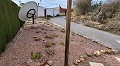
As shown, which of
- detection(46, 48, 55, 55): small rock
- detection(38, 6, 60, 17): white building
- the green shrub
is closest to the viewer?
the green shrub

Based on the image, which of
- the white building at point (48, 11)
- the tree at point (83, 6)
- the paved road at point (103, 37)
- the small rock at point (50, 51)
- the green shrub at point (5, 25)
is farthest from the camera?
the white building at point (48, 11)

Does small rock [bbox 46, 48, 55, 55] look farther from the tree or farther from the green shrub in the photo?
the tree

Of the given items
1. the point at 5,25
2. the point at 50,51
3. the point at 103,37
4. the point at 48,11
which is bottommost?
the point at 103,37

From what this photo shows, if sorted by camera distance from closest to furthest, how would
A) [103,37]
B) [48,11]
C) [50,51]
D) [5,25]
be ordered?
[50,51], [5,25], [103,37], [48,11]

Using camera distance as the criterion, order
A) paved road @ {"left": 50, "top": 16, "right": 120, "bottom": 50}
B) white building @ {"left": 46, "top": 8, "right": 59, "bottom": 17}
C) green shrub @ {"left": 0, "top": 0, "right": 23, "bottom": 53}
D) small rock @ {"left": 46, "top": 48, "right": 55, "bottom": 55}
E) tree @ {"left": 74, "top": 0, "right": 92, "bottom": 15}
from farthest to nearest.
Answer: white building @ {"left": 46, "top": 8, "right": 59, "bottom": 17}
tree @ {"left": 74, "top": 0, "right": 92, "bottom": 15}
paved road @ {"left": 50, "top": 16, "right": 120, "bottom": 50}
small rock @ {"left": 46, "top": 48, "right": 55, "bottom": 55}
green shrub @ {"left": 0, "top": 0, "right": 23, "bottom": 53}

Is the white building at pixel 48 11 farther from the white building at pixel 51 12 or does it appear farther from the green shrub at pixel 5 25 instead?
the green shrub at pixel 5 25

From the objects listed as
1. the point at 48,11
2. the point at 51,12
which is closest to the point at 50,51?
the point at 48,11

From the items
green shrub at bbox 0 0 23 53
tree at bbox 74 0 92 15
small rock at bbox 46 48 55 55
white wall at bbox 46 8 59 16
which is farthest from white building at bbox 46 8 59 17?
small rock at bbox 46 48 55 55

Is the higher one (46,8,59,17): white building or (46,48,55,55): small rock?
(46,8,59,17): white building

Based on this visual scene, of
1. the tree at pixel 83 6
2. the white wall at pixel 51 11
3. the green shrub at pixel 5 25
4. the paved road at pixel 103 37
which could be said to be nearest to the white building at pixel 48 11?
the white wall at pixel 51 11

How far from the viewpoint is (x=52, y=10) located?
105ft

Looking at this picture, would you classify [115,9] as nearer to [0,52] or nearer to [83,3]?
[83,3]

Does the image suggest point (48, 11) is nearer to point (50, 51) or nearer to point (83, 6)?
point (83, 6)

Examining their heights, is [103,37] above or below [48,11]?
below
